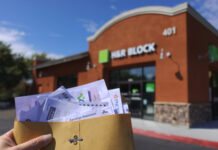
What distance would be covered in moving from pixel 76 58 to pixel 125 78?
4811mm

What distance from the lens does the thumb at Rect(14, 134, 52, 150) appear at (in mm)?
1165

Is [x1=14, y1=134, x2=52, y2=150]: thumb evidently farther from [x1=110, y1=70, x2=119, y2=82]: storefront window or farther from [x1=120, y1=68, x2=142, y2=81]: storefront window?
[x1=110, y1=70, x2=119, y2=82]: storefront window

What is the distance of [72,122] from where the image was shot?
1.17 m

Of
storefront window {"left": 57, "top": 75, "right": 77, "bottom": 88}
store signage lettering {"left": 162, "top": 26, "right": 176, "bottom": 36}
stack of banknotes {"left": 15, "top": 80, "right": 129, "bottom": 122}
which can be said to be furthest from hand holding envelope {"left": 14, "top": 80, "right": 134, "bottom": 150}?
storefront window {"left": 57, "top": 75, "right": 77, "bottom": 88}

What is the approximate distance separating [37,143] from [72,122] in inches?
10.5

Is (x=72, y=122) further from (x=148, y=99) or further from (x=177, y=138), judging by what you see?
(x=148, y=99)

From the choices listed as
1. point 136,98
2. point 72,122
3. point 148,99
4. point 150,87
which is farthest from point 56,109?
point 136,98

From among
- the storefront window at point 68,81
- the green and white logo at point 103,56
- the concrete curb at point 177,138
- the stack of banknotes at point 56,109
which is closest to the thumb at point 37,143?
the stack of banknotes at point 56,109

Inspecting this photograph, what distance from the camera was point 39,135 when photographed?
1.19 metres

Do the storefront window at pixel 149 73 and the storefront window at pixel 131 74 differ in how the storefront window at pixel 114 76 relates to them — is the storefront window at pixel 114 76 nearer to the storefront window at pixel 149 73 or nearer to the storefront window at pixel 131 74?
the storefront window at pixel 131 74

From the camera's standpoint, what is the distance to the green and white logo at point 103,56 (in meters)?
13.0

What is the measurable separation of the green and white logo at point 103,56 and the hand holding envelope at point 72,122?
1180 cm

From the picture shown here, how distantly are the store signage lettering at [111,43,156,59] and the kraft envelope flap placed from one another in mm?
9890

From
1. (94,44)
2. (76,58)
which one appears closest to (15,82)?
(76,58)
